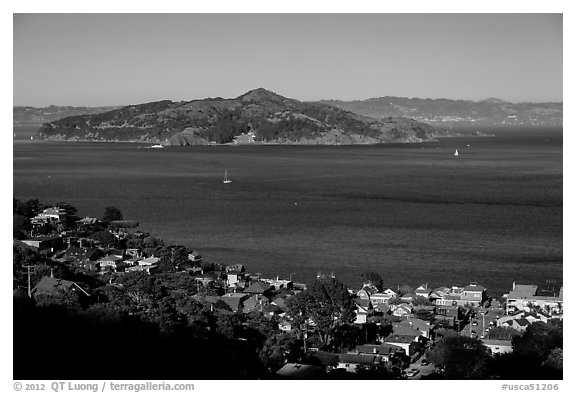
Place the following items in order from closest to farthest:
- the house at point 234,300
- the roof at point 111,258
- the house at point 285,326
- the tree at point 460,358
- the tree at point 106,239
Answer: the tree at point 460,358
the house at point 285,326
the house at point 234,300
the roof at point 111,258
the tree at point 106,239

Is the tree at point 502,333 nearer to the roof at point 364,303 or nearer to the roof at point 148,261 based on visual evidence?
the roof at point 364,303

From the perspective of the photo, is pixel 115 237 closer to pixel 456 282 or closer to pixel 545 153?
pixel 456 282

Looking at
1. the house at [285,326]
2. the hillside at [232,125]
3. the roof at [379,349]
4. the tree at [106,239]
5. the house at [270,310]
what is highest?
the hillside at [232,125]

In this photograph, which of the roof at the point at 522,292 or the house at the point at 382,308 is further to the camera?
the roof at the point at 522,292

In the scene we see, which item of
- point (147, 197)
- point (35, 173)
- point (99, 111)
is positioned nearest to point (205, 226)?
point (147, 197)

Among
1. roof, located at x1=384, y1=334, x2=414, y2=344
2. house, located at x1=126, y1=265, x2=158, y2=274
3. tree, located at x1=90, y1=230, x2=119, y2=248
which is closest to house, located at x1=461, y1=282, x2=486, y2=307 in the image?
roof, located at x1=384, y1=334, x2=414, y2=344

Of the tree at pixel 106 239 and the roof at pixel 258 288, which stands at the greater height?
the tree at pixel 106 239

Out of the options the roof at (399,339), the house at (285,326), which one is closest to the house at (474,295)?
the roof at (399,339)

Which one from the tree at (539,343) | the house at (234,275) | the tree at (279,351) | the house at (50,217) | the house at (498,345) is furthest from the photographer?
the house at (50,217)
